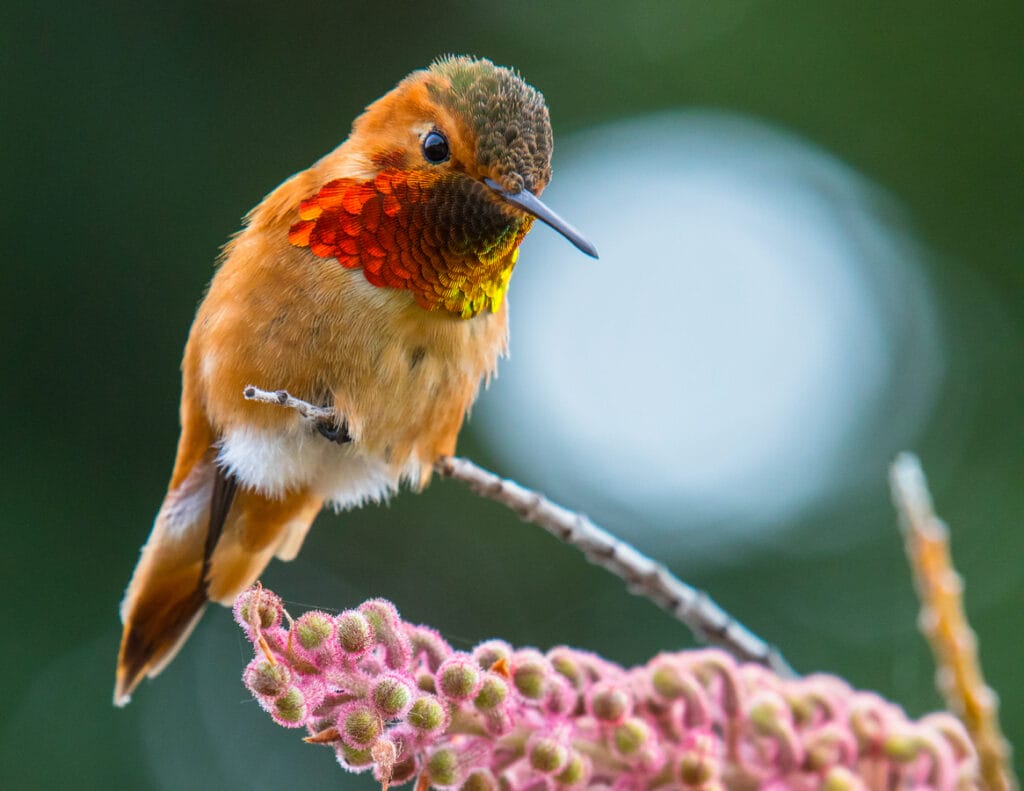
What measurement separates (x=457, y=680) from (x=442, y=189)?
0.69 meters

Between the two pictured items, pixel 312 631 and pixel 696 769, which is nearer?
pixel 312 631

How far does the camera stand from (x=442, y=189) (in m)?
1.33

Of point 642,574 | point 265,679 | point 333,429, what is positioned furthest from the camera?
point 333,429

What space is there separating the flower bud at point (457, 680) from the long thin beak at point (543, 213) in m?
0.38

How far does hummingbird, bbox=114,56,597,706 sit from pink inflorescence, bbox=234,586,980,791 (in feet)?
1.64

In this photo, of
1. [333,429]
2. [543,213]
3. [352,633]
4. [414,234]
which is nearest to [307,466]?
[333,429]

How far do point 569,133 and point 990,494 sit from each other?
58.0 inches

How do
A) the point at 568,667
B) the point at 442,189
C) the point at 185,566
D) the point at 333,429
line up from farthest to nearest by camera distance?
1. the point at 185,566
2. the point at 333,429
3. the point at 442,189
4. the point at 568,667

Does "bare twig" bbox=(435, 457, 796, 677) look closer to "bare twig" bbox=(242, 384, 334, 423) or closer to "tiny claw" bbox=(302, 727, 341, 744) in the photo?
"bare twig" bbox=(242, 384, 334, 423)

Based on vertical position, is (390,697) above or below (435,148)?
below

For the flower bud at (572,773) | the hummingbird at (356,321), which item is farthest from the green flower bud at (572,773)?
the hummingbird at (356,321)

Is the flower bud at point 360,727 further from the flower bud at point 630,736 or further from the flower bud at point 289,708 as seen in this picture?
the flower bud at point 630,736

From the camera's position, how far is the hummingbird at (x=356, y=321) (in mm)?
1315

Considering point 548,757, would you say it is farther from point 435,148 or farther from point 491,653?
point 435,148
